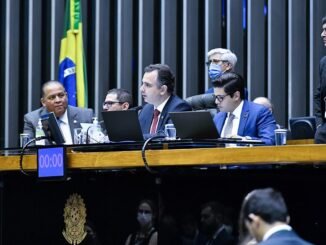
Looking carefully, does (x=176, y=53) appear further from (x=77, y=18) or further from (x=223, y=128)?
(x=223, y=128)

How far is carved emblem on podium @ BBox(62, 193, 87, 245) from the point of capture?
574 centimetres

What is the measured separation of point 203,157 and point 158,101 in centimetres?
177

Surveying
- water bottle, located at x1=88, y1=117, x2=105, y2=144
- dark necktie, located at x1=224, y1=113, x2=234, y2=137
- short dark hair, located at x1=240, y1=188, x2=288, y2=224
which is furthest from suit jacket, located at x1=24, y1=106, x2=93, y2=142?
short dark hair, located at x1=240, y1=188, x2=288, y2=224

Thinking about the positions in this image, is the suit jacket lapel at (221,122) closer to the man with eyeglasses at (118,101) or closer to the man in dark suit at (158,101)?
the man in dark suit at (158,101)

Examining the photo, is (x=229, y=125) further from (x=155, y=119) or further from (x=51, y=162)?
(x=51, y=162)

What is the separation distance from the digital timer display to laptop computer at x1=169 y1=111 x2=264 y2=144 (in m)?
0.72

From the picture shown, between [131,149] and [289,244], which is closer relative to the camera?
[289,244]

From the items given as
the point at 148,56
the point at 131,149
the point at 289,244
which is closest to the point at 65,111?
the point at 148,56

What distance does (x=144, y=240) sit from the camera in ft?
17.2

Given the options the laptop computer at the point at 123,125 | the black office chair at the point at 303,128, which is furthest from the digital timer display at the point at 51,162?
the black office chair at the point at 303,128

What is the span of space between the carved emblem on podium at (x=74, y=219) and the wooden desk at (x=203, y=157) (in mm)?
309

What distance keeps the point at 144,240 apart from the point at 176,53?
4.07 meters

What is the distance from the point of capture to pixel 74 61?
9.29 m

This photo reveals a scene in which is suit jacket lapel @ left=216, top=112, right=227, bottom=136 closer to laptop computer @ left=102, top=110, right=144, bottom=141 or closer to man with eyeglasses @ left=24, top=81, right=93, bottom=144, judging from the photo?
laptop computer @ left=102, top=110, right=144, bottom=141
